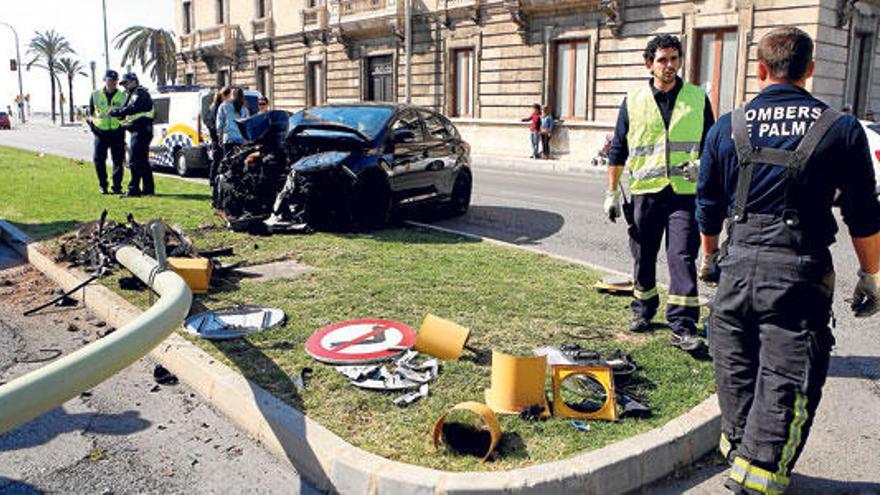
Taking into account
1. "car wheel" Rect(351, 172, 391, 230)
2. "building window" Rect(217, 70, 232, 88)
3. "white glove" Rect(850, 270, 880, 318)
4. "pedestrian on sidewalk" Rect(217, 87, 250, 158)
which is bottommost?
"car wheel" Rect(351, 172, 391, 230)

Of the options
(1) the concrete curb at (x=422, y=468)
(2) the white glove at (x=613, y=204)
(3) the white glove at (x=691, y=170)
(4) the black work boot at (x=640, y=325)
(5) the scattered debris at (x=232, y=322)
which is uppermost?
(3) the white glove at (x=691, y=170)

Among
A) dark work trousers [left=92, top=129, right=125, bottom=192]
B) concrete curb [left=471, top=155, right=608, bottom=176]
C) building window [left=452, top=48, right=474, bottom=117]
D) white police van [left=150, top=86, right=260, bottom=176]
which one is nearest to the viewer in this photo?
dark work trousers [left=92, top=129, right=125, bottom=192]

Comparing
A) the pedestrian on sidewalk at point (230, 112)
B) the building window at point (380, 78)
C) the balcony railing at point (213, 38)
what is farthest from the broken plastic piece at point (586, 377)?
the balcony railing at point (213, 38)

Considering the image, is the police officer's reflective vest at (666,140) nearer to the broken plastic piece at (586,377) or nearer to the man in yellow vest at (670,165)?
the man in yellow vest at (670,165)

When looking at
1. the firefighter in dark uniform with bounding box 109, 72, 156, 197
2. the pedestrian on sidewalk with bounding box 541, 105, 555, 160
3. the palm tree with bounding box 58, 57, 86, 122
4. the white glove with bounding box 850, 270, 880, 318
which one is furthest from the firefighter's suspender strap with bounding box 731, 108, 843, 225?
the palm tree with bounding box 58, 57, 86, 122

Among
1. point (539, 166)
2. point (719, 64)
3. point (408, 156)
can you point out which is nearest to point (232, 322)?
point (408, 156)

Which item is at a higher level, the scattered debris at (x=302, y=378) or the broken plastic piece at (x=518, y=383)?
the broken plastic piece at (x=518, y=383)

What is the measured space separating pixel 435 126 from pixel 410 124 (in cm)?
70

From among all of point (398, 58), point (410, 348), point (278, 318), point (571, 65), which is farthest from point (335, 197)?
point (398, 58)

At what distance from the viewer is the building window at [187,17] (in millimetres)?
47844

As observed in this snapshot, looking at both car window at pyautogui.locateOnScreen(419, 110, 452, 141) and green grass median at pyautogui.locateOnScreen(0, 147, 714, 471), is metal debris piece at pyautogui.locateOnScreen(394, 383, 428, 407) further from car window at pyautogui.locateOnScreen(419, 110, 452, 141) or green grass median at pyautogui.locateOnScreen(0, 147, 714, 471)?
car window at pyautogui.locateOnScreen(419, 110, 452, 141)

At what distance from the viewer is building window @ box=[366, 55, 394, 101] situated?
107 feet

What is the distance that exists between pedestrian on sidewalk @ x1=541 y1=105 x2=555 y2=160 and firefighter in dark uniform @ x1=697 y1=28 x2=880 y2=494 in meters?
22.1

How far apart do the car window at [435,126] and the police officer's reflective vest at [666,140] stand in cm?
548
